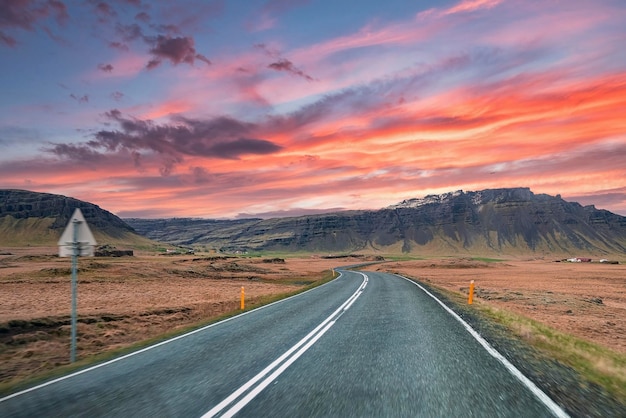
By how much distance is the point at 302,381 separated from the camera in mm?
6902

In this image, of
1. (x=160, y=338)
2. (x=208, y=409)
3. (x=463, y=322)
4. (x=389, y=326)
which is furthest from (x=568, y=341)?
(x=160, y=338)

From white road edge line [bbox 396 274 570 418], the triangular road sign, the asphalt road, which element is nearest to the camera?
white road edge line [bbox 396 274 570 418]

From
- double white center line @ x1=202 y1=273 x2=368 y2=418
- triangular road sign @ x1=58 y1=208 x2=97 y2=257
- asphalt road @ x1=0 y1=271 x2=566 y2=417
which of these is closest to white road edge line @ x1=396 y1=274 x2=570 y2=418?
asphalt road @ x1=0 y1=271 x2=566 y2=417

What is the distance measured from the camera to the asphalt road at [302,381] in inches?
220

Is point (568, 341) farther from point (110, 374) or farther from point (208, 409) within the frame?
point (110, 374)

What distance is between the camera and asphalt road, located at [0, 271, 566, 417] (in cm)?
559

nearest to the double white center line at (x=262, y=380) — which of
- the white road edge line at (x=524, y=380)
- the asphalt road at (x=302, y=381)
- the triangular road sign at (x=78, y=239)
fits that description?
the asphalt road at (x=302, y=381)

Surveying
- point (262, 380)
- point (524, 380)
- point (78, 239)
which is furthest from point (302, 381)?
point (78, 239)

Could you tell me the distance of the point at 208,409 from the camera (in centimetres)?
553

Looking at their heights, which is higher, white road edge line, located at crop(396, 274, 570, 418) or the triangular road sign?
the triangular road sign

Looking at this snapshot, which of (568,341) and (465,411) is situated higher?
(465,411)

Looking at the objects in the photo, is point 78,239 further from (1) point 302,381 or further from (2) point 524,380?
(2) point 524,380

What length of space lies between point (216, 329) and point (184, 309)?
12.0 metres

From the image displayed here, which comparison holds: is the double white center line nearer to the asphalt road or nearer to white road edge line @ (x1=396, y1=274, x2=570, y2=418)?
the asphalt road
